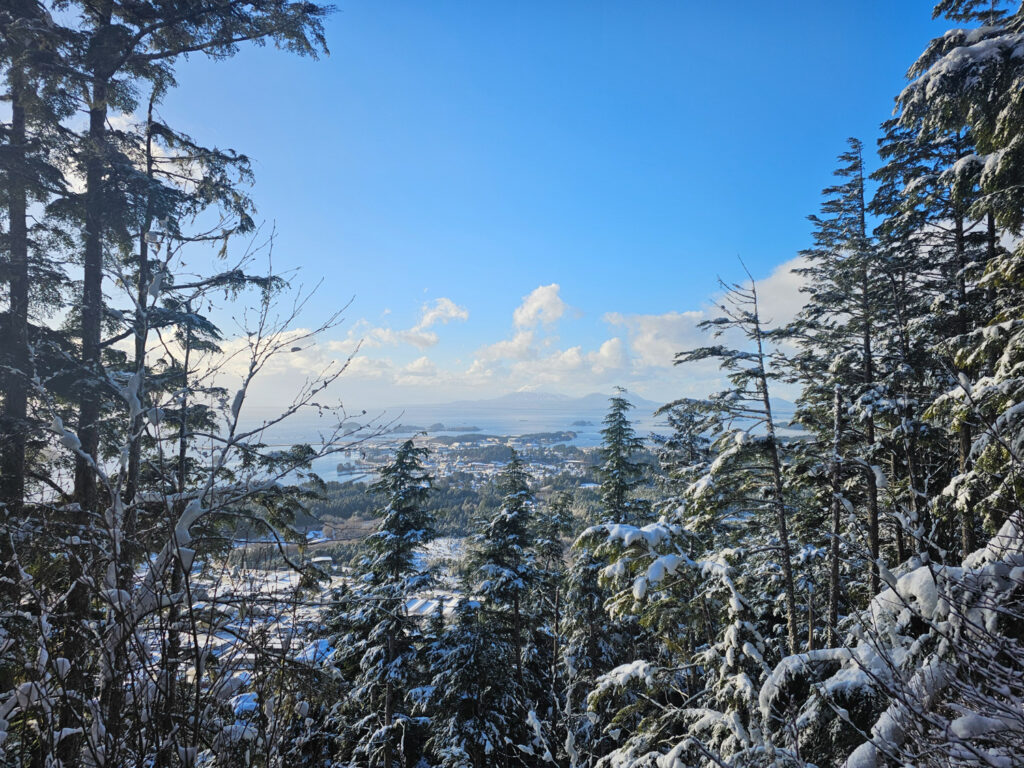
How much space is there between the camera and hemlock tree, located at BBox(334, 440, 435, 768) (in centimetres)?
1119

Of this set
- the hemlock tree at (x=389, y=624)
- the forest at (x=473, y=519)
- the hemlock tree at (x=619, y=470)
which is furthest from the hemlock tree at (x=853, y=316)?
the hemlock tree at (x=389, y=624)

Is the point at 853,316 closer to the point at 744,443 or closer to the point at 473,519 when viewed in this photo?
the point at 744,443

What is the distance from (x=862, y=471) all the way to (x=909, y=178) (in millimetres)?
7387

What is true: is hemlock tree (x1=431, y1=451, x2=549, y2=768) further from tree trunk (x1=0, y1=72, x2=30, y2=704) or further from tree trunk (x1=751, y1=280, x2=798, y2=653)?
tree trunk (x1=0, y1=72, x2=30, y2=704)

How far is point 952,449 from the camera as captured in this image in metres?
9.46

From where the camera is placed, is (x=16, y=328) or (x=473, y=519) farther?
(x=473, y=519)

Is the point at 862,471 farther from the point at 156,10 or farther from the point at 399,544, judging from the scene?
the point at 156,10

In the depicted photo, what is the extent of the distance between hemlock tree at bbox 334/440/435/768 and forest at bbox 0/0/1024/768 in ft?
0.36

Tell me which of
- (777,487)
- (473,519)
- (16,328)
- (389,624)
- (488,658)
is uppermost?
(16,328)

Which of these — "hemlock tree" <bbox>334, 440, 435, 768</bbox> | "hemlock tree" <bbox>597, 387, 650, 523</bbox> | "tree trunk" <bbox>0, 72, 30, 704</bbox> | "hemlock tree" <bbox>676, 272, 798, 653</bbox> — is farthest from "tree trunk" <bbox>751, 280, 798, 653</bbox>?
"tree trunk" <bbox>0, 72, 30, 704</bbox>

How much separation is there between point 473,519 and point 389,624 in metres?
3.60

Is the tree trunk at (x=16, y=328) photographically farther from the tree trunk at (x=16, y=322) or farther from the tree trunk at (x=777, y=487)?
the tree trunk at (x=777, y=487)

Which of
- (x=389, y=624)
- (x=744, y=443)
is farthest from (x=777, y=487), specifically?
(x=389, y=624)

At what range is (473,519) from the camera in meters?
13.1
